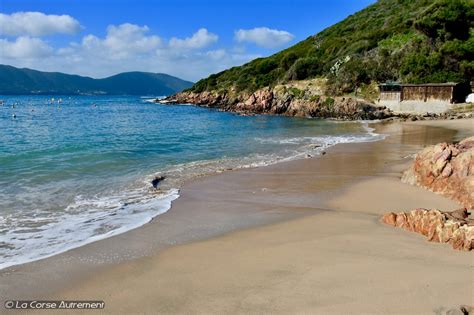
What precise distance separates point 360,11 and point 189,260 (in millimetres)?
108123

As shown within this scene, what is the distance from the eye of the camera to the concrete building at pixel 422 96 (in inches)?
1657

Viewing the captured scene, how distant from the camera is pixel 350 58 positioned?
61719mm

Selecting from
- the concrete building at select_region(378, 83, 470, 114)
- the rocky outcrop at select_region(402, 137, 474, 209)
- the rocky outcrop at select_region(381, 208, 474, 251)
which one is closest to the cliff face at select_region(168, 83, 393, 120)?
the concrete building at select_region(378, 83, 470, 114)

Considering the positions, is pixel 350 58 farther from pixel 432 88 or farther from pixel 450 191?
pixel 450 191

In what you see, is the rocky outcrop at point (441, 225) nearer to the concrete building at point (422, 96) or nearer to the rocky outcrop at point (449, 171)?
the rocky outcrop at point (449, 171)

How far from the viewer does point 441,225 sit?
25.6ft

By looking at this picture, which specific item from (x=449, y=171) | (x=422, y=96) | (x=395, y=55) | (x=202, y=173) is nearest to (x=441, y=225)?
(x=449, y=171)

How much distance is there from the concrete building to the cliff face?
1497 mm

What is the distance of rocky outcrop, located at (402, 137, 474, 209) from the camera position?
10484mm

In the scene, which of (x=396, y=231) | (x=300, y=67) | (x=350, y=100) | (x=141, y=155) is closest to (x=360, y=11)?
(x=300, y=67)

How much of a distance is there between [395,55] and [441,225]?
54.7 m

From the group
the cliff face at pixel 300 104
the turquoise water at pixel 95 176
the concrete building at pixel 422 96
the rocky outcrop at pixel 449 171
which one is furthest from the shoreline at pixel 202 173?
the cliff face at pixel 300 104

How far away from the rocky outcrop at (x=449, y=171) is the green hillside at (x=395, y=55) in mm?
40205

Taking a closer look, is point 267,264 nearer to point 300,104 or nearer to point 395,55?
point 300,104
